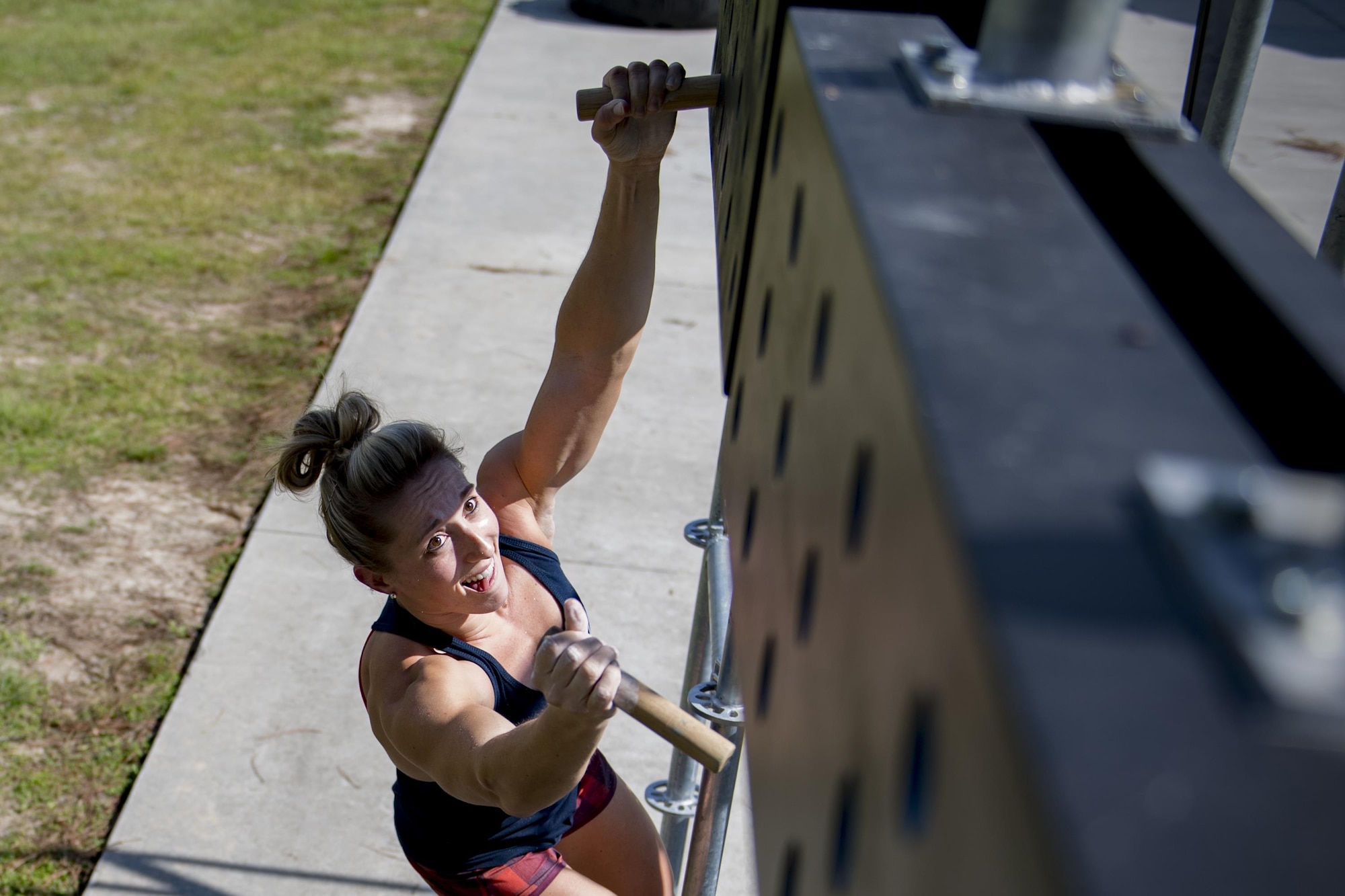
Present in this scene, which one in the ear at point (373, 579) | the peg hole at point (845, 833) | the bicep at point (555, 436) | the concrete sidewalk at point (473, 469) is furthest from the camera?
the concrete sidewalk at point (473, 469)

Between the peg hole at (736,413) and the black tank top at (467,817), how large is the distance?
1.47 metres

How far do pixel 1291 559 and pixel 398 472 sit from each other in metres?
1.91

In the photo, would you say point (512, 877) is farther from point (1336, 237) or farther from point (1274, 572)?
point (1274, 572)

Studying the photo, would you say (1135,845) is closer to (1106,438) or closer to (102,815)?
(1106,438)

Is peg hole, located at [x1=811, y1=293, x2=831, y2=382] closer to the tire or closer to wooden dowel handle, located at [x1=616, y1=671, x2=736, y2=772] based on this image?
wooden dowel handle, located at [x1=616, y1=671, x2=736, y2=772]

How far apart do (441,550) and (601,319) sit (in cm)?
50

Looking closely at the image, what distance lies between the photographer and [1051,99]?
0.58 metres

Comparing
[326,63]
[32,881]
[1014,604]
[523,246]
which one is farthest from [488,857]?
[326,63]

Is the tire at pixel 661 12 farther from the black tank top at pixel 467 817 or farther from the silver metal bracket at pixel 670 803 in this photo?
the black tank top at pixel 467 817

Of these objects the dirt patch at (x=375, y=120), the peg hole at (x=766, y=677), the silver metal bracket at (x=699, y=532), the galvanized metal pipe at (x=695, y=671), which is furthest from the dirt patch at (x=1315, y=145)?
the peg hole at (x=766, y=677)

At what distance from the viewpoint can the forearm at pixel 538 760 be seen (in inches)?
68.9

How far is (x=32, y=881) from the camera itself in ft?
10.4

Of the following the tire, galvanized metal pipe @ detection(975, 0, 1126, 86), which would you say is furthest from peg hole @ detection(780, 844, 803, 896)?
the tire

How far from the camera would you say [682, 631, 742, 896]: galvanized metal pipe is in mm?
2090
